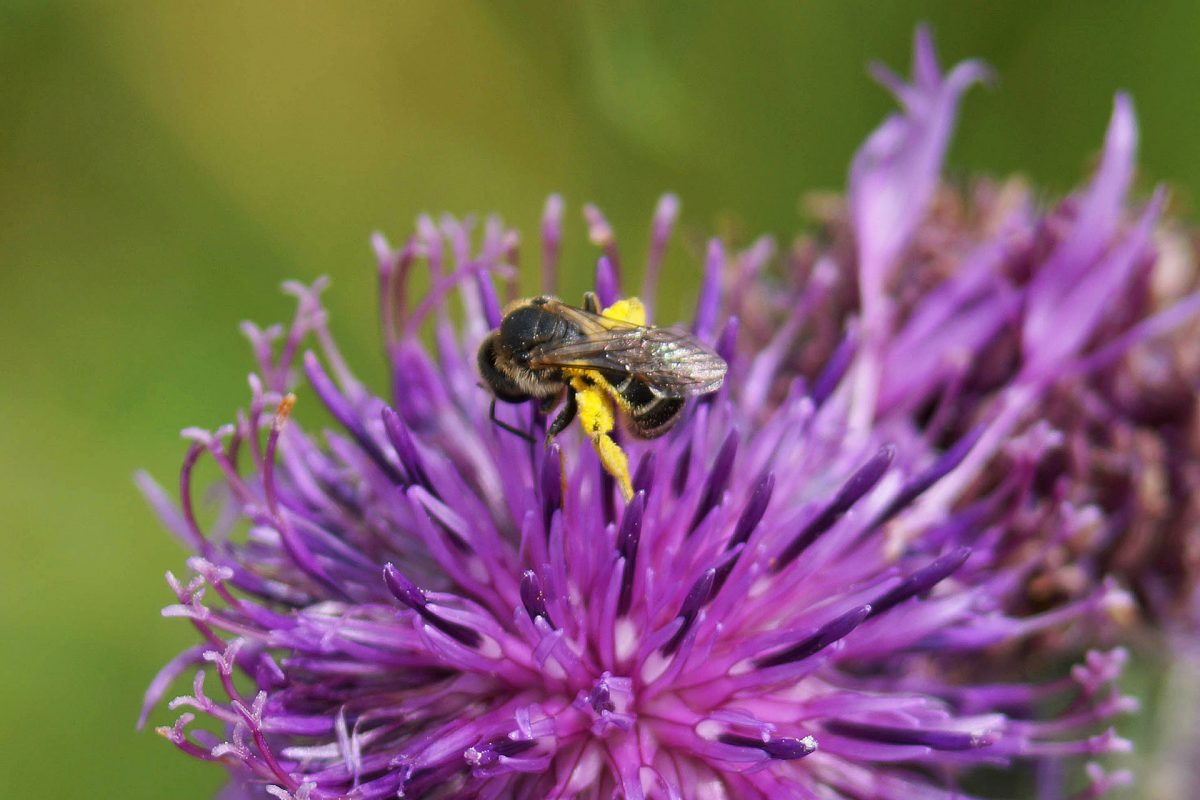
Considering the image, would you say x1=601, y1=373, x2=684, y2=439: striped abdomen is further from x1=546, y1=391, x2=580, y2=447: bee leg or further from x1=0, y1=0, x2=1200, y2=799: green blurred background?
x1=0, y1=0, x2=1200, y2=799: green blurred background

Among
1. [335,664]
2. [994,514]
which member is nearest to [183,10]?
[335,664]

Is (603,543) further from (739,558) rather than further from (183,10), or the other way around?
Result: (183,10)

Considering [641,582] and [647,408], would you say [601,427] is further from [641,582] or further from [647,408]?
[641,582]

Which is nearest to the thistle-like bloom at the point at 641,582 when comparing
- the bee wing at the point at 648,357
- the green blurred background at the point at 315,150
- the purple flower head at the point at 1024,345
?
the purple flower head at the point at 1024,345

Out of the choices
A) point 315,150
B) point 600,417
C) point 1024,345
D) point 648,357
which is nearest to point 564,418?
point 600,417

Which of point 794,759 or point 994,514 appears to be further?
point 994,514

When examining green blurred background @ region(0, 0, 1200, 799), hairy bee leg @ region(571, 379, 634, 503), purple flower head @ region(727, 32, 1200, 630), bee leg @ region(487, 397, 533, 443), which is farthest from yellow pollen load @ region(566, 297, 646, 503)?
green blurred background @ region(0, 0, 1200, 799)

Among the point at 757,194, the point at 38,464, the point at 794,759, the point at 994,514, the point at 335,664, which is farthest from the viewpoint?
the point at 757,194
